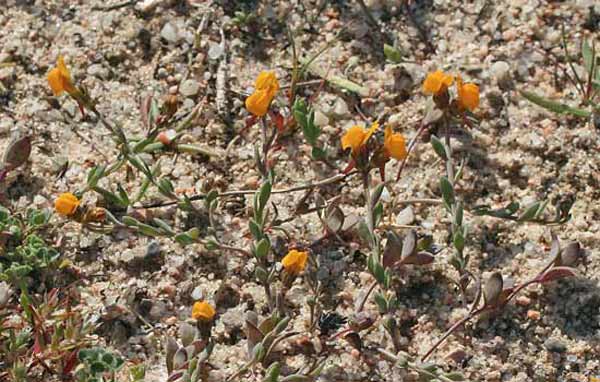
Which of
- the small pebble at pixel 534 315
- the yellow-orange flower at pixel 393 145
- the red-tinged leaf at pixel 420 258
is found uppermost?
the yellow-orange flower at pixel 393 145

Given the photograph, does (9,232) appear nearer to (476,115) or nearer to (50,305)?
(50,305)

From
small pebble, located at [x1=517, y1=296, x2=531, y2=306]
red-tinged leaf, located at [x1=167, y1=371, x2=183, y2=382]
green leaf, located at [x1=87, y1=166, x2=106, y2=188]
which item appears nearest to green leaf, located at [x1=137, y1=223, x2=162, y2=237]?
green leaf, located at [x1=87, y1=166, x2=106, y2=188]

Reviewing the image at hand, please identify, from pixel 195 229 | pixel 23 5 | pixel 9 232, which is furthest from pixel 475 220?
pixel 23 5

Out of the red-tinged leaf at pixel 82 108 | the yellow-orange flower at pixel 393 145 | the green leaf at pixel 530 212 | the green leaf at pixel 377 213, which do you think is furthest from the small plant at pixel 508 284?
the red-tinged leaf at pixel 82 108

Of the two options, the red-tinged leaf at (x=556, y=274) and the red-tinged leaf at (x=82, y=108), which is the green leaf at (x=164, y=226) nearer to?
the red-tinged leaf at (x=82, y=108)

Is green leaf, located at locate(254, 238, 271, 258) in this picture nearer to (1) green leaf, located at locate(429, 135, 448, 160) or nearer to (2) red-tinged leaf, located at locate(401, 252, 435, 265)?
(2) red-tinged leaf, located at locate(401, 252, 435, 265)
